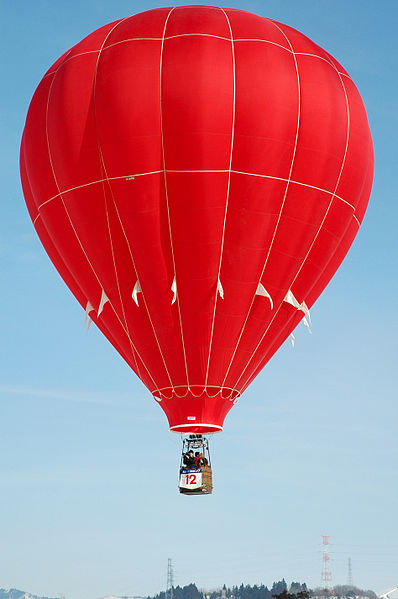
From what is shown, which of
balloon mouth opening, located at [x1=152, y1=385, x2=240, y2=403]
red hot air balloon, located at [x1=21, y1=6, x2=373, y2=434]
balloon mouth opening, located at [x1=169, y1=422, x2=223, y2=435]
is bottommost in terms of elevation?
balloon mouth opening, located at [x1=169, y1=422, x2=223, y2=435]

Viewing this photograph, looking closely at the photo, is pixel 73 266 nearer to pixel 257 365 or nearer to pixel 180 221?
pixel 180 221

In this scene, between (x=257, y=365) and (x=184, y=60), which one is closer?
(x=184, y=60)

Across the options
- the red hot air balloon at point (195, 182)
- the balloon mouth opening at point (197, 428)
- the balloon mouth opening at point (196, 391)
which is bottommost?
the balloon mouth opening at point (197, 428)

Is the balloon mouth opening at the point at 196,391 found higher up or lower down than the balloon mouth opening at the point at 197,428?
higher up

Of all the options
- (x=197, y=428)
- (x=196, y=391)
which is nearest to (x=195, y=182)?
(x=196, y=391)

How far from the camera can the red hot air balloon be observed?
2558 cm

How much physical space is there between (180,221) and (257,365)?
4673 millimetres

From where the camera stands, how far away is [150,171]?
1013 inches

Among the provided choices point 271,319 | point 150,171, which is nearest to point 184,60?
point 150,171

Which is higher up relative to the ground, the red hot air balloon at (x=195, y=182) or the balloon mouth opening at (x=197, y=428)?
the red hot air balloon at (x=195, y=182)

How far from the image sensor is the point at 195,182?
25625mm

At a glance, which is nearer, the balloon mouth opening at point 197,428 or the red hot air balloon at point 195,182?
the red hot air balloon at point 195,182

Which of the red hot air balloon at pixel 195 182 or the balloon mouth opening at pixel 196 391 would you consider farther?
the balloon mouth opening at pixel 196 391

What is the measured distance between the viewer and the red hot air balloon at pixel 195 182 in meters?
25.6
